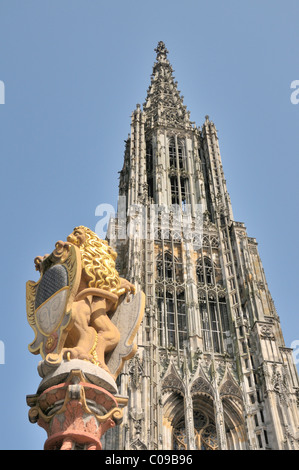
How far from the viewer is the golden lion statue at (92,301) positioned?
12.3 m

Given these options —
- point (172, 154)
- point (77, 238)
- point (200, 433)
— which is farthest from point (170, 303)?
point (77, 238)

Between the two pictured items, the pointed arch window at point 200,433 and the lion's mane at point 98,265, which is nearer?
the lion's mane at point 98,265

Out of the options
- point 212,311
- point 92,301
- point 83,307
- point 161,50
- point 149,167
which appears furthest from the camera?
point 161,50

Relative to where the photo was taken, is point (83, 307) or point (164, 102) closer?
point (83, 307)

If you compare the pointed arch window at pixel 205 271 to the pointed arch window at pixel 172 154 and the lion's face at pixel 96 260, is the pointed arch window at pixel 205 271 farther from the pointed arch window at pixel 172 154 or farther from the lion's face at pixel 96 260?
the lion's face at pixel 96 260

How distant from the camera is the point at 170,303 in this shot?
38000 millimetres

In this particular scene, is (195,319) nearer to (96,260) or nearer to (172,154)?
(172,154)

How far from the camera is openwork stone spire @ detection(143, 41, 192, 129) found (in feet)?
177

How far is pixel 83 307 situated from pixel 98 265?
117 cm

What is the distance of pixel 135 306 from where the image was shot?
45.0 ft

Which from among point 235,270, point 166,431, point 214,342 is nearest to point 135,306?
point 166,431

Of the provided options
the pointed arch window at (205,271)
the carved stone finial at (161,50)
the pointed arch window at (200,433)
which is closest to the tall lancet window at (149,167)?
the pointed arch window at (205,271)
